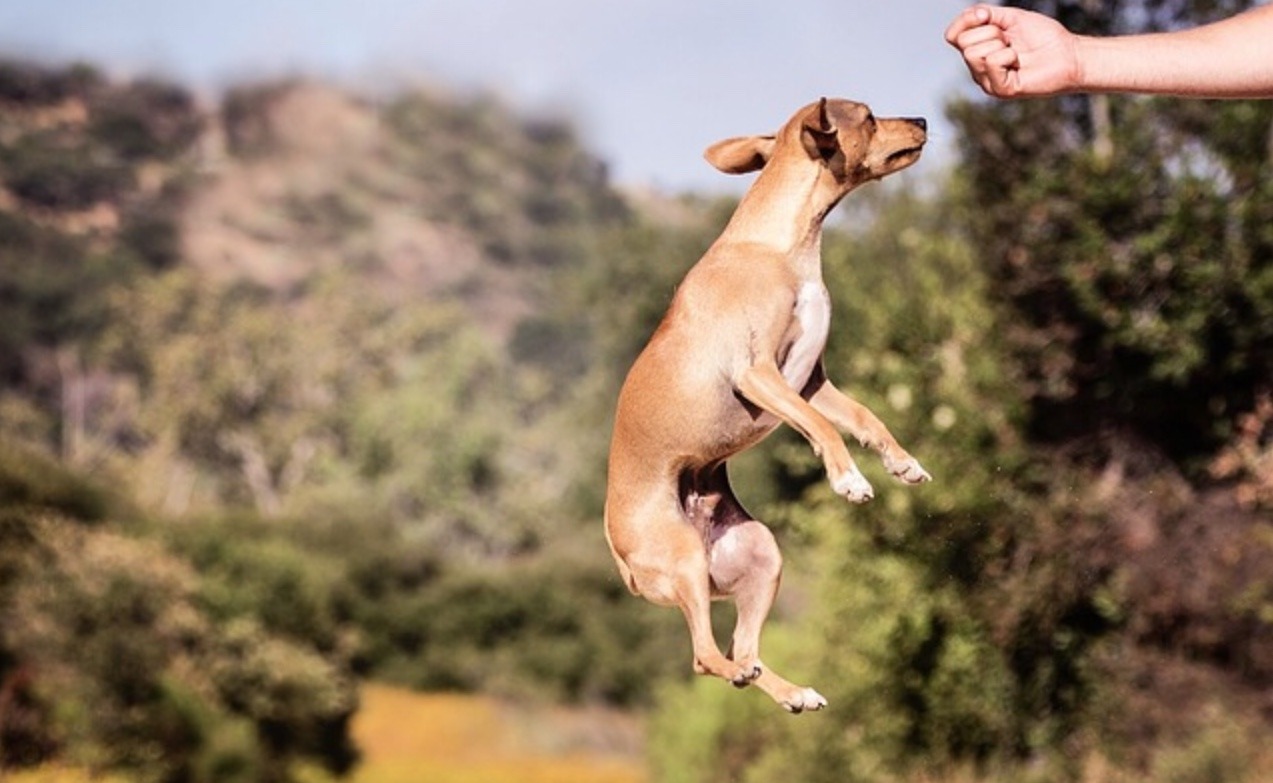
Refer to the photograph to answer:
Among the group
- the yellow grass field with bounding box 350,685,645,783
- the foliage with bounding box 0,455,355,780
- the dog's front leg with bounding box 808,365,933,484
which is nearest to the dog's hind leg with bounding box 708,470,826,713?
the dog's front leg with bounding box 808,365,933,484

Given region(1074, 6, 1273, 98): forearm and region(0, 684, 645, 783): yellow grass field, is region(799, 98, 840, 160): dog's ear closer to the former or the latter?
region(1074, 6, 1273, 98): forearm

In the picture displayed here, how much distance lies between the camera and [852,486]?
105 inches

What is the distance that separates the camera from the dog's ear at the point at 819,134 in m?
2.69

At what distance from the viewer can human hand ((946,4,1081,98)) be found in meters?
2.09

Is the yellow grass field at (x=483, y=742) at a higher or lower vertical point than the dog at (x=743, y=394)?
lower

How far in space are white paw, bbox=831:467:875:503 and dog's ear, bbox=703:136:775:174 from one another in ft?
1.49

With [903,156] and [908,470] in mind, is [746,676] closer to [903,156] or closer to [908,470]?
[908,470]

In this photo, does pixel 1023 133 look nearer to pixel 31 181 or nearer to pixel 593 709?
pixel 593 709

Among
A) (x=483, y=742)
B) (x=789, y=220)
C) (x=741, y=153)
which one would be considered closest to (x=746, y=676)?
(x=789, y=220)

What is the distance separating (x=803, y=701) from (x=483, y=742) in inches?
1809

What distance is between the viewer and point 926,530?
64.0 feet

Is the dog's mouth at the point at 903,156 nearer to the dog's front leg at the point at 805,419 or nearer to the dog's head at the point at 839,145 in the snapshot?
the dog's head at the point at 839,145

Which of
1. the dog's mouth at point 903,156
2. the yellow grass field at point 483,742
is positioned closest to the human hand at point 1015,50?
the dog's mouth at point 903,156

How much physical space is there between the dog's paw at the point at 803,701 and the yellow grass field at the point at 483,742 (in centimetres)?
4012
